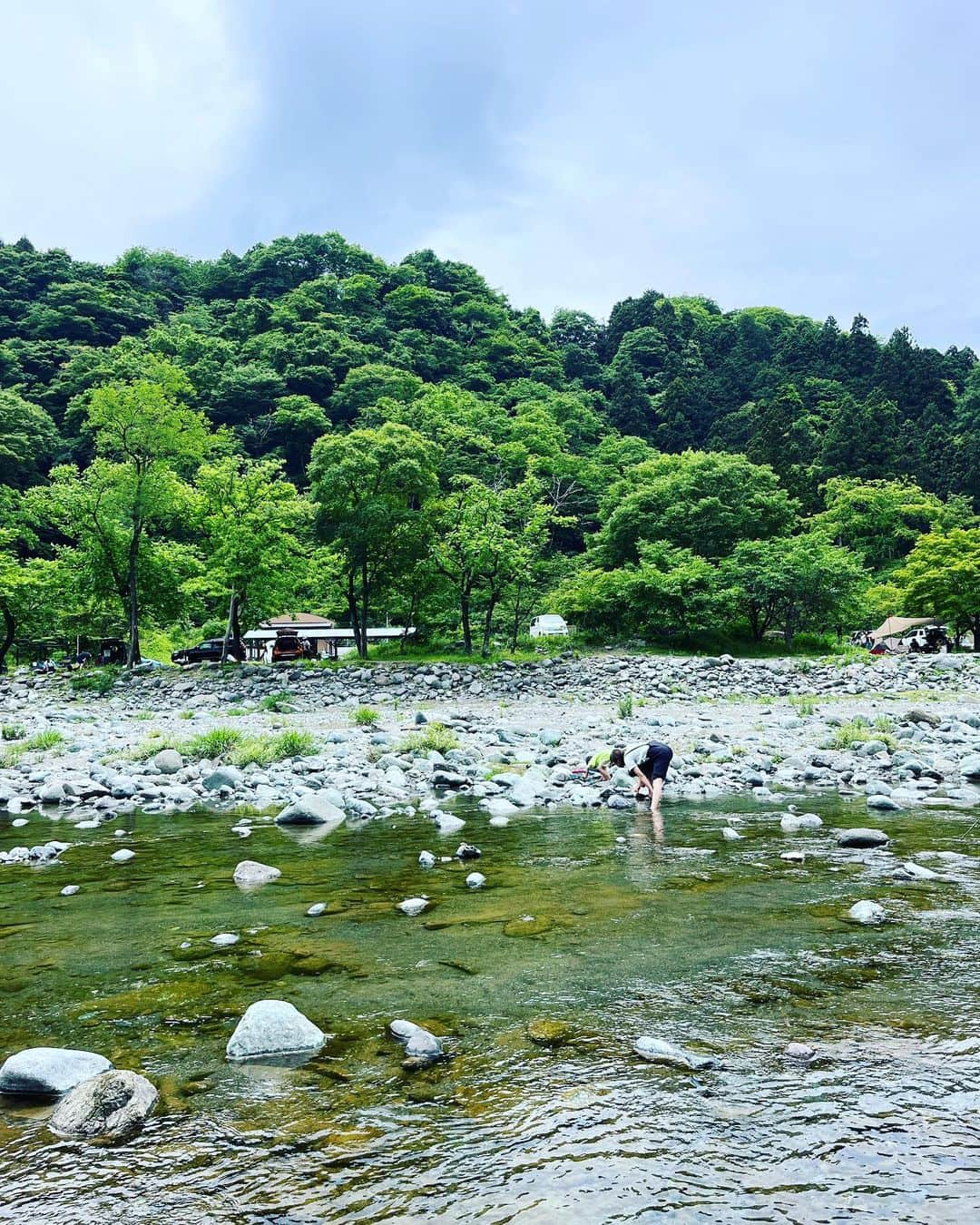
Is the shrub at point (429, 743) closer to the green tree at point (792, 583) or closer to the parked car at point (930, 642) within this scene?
the green tree at point (792, 583)

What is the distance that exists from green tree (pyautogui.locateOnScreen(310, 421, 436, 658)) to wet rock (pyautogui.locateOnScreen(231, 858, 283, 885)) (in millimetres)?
24129

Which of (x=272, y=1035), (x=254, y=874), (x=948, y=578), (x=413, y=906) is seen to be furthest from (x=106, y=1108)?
(x=948, y=578)

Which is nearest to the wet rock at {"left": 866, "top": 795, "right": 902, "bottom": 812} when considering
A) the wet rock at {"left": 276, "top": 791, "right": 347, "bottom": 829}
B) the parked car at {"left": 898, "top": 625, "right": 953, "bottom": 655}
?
the wet rock at {"left": 276, "top": 791, "right": 347, "bottom": 829}

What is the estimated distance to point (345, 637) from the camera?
4712cm

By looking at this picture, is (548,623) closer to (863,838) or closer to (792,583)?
(792,583)

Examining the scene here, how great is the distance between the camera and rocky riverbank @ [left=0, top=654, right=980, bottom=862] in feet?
36.1

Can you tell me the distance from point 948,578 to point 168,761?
36.7 m

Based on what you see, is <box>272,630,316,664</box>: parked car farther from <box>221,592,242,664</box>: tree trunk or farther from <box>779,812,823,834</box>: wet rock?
<box>779,812,823,834</box>: wet rock

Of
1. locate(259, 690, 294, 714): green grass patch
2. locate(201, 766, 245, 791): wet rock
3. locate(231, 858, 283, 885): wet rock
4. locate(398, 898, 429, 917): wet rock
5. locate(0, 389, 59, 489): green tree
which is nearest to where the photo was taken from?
locate(398, 898, 429, 917): wet rock

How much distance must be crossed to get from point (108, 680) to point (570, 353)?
255 feet

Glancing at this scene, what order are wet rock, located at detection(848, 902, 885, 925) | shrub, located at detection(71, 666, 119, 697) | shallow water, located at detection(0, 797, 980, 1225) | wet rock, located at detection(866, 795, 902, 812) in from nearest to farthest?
shallow water, located at detection(0, 797, 980, 1225) → wet rock, located at detection(848, 902, 885, 925) → wet rock, located at detection(866, 795, 902, 812) → shrub, located at detection(71, 666, 119, 697)

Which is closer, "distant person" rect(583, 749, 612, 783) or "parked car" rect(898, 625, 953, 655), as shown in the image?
"distant person" rect(583, 749, 612, 783)

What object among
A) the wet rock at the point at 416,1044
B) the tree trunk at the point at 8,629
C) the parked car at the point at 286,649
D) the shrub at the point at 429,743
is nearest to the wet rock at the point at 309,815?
the shrub at the point at 429,743

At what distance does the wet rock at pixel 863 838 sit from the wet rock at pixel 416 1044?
5310mm
